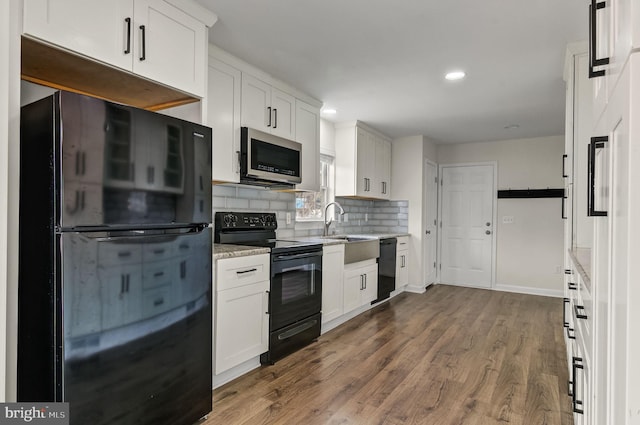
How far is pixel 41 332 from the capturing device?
1.43 meters

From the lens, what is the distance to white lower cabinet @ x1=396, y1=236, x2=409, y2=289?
5.15 meters

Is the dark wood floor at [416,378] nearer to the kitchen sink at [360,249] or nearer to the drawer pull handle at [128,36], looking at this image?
the kitchen sink at [360,249]

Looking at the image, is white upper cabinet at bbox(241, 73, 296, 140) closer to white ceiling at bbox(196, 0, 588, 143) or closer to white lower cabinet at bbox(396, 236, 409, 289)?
white ceiling at bbox(196, 0, 588, 143)

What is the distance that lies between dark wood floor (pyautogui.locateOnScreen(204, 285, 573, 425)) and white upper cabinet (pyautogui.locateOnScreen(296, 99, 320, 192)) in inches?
59.0

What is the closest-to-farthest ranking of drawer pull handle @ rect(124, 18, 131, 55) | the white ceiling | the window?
drawer pull handle @ rect(124, 18, 131, 55)
the white ceiling
the window

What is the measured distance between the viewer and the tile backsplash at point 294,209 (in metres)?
3.27

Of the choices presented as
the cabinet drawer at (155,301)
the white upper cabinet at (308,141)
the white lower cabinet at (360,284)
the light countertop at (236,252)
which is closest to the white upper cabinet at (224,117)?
the light countertop at (236,252)

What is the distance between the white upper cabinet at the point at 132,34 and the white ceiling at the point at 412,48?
25cm

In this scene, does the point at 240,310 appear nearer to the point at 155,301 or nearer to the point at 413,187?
the point at 155,301

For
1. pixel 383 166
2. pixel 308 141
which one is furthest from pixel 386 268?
pixel 308 141

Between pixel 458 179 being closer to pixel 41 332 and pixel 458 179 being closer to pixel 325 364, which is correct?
pixel 325 364

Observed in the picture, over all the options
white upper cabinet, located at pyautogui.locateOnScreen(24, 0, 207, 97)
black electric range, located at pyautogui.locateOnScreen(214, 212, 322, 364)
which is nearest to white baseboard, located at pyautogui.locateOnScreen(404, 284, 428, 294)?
black electric range, located at pyautogui.locateOnScreen(214, 212, 322, 364)

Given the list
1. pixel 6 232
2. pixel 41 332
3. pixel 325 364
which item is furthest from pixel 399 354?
pixel 6 232

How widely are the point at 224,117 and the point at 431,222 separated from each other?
4109 mm
